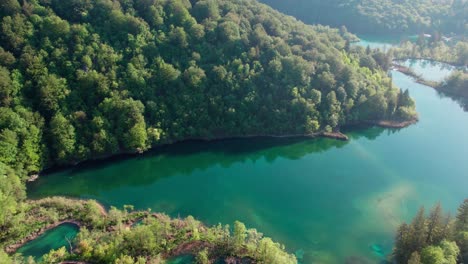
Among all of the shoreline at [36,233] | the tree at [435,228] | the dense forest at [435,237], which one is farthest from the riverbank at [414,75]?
the shoreline at [36,233]

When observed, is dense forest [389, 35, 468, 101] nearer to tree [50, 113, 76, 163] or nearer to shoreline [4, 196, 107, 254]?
tree [50, 113, 76, 163]

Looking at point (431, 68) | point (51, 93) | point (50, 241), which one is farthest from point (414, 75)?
point (50, 241)

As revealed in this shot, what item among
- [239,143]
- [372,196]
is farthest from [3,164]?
[372,196]

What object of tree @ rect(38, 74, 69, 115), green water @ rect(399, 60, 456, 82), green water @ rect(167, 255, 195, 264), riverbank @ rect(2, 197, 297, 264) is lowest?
green water @ rect(167, 255, 195, 264)

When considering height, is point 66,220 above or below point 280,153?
below

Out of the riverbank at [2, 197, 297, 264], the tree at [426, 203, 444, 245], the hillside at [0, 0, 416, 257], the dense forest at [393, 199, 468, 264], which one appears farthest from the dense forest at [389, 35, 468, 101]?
the riverbank at [2, 197, 297, 264]

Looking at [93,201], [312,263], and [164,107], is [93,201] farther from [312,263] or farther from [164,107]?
[312,263]
